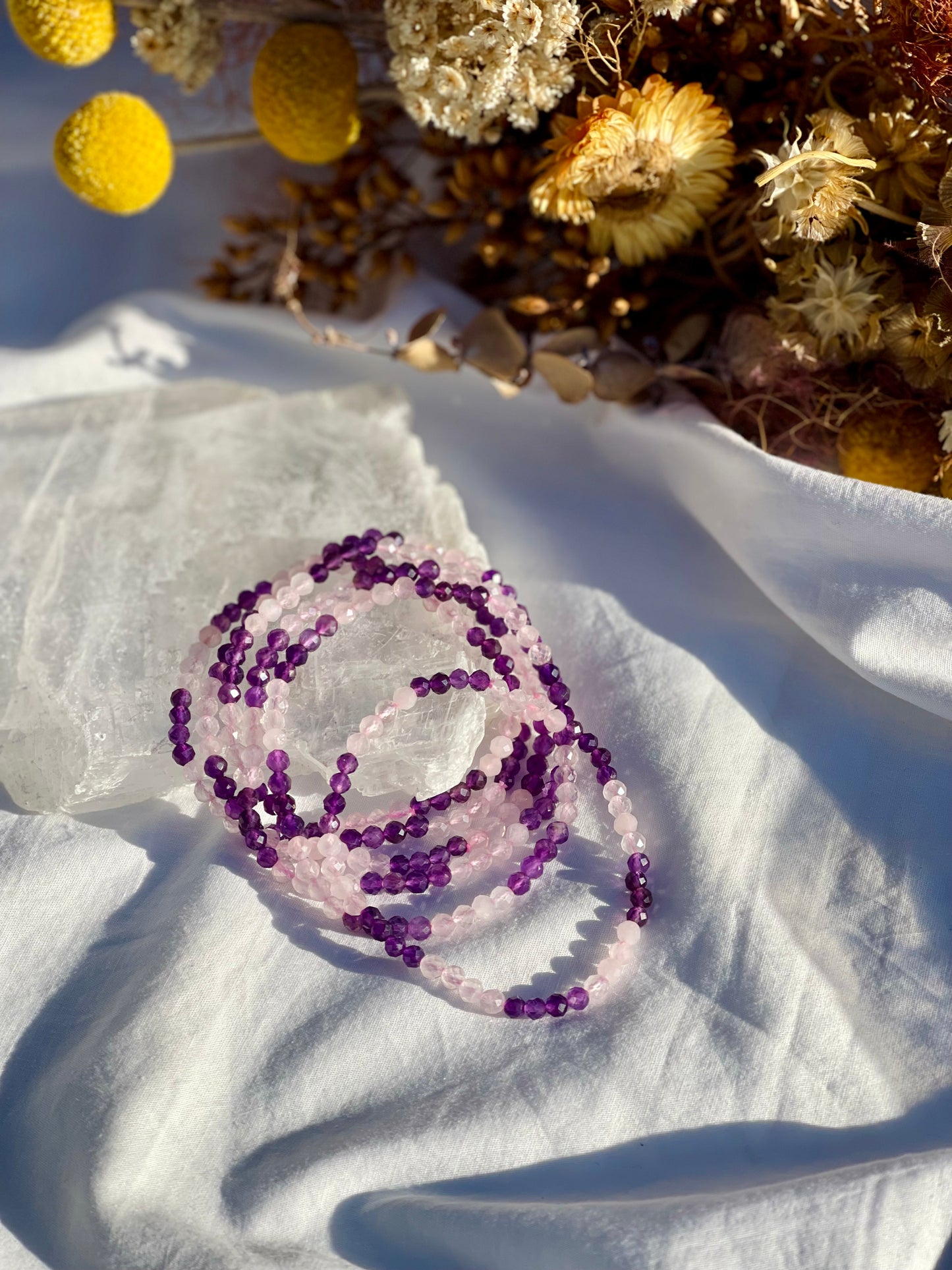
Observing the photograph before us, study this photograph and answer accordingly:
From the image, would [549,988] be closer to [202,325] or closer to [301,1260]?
[301,1260]

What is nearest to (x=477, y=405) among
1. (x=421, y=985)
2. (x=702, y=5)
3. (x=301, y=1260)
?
(x=702, y=5)

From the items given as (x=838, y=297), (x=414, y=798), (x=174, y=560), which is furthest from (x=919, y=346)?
(x=174, y=560)

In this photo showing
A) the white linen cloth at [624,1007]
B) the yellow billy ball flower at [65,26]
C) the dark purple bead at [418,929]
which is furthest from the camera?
the yellow billy ball flower at [65,26]

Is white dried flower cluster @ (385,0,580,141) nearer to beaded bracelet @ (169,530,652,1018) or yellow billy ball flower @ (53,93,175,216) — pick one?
yellow billy ball flower @ (53,93,175,216)

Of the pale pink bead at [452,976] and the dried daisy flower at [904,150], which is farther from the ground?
the dried daisy flower at [904,150]

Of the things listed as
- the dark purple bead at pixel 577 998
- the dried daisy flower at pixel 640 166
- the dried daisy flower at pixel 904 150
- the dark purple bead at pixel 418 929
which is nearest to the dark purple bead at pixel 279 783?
the dark purple bead at pixel 418 929

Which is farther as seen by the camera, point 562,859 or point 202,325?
point 202,325

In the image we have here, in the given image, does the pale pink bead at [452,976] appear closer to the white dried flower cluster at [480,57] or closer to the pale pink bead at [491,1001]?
the pale pink bead at [491,1001]

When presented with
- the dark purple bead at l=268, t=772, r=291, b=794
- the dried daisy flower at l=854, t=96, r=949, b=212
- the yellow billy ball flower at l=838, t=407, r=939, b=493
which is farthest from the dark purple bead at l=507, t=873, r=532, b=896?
the dried daisy flower at l=854, t=96, r=949, b=212
